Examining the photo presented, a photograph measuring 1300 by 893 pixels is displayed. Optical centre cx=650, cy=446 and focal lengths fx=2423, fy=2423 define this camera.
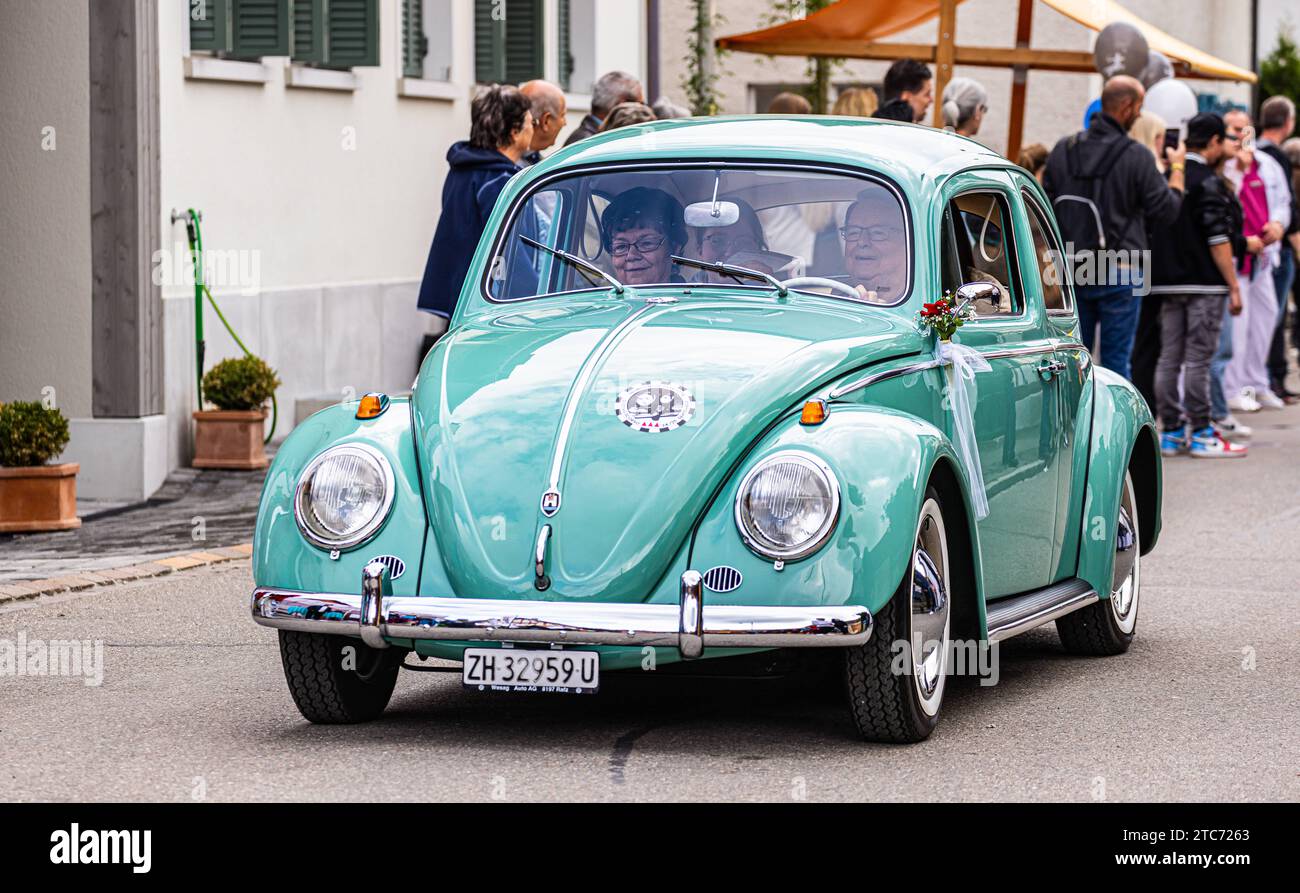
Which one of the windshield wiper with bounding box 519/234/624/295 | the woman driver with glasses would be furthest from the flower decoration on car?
the windshield wiper with bounding box 519/234/624/295

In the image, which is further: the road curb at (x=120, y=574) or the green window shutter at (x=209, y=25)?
the green window shutter at (x=209, y=25)

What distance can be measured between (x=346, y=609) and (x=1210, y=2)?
116 feet

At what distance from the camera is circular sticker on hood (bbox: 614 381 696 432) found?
20.7 ft

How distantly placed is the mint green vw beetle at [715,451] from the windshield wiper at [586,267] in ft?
0.04

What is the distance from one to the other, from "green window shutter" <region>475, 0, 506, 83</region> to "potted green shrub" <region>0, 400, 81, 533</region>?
8.99 m

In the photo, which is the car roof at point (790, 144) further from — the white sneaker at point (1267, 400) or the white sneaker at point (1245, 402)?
the white sneaker at point (1267, 400)

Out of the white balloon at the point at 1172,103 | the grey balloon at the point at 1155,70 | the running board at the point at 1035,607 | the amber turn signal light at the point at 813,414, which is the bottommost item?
the running board at the point at 1035,607

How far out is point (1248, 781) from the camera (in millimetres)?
6078

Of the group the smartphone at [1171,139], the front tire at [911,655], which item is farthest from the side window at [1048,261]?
the smartphone at [1171,139]

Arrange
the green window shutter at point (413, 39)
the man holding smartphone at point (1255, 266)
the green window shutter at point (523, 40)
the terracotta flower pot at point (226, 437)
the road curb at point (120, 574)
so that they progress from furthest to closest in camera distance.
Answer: the green window shutter at point (523, 40) → the green window shutter at point (413, 39) → the man holding smartphone at point (1255, 266) → the terracotta flower pot at point (226, 437) → the road curb at point (120, 574)

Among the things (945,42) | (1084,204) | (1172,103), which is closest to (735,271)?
(1084,204)

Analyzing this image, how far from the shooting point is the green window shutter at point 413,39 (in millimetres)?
18703
